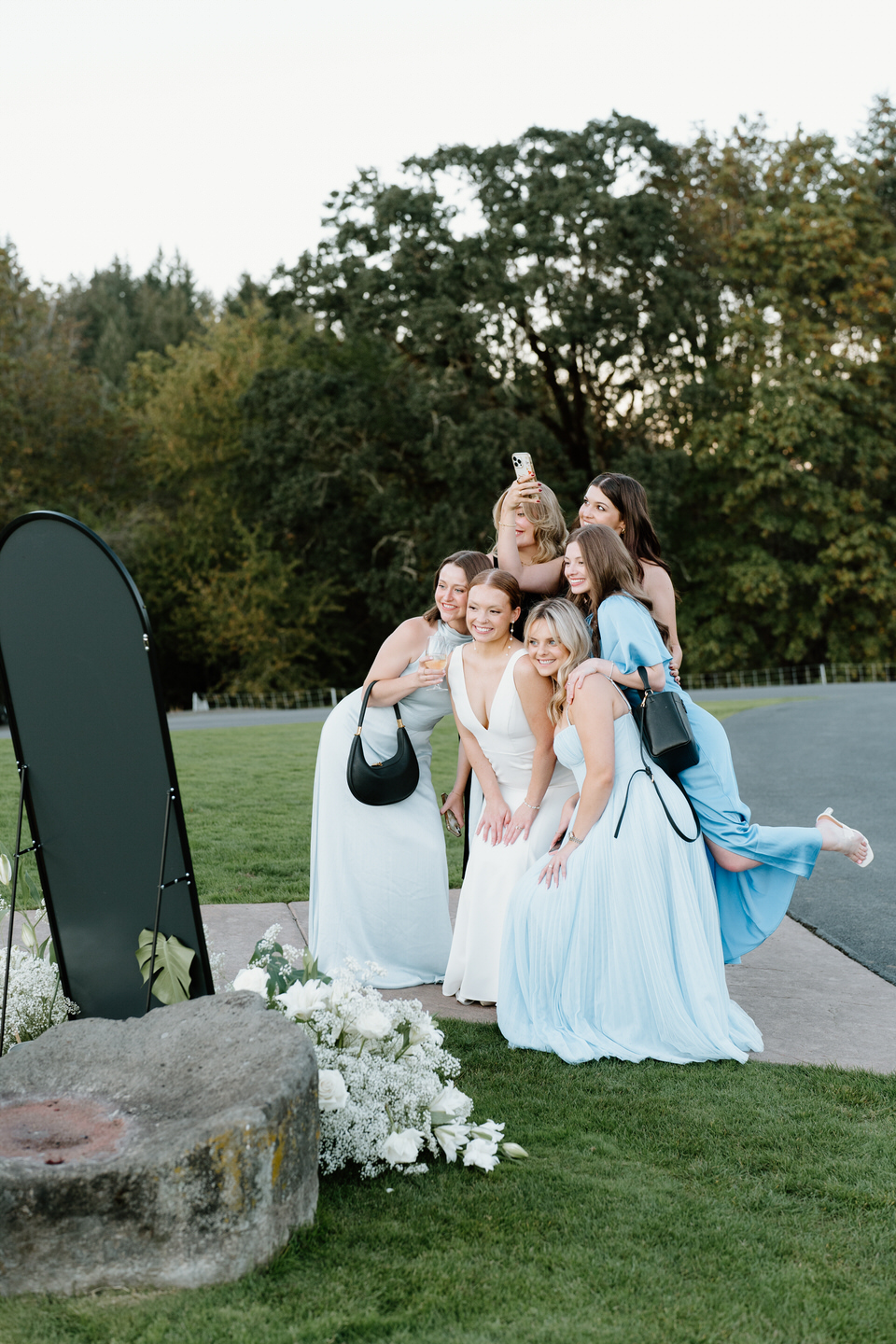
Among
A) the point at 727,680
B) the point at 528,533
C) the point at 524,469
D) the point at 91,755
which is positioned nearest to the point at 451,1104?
the point at 91,755

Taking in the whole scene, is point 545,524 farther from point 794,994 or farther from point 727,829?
point 794,994

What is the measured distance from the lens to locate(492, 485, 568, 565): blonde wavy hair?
528cm

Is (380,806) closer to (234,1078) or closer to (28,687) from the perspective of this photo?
(28,687)

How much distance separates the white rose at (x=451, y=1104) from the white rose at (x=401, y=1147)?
0.11 meters

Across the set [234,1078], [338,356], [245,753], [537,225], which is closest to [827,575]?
[537,225]

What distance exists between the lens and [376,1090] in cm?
327

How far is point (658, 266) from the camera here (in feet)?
107

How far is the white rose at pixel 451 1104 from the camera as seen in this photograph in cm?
329

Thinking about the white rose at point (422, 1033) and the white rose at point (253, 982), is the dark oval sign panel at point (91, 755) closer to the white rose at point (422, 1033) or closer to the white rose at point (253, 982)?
the white rose at point (253, 982)

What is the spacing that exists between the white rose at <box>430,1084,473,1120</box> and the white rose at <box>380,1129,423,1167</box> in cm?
11

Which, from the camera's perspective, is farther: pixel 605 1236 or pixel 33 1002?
pixel 33 1002

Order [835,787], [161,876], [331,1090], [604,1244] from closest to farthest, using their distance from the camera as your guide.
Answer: [604,1244]
[331,1090]
[161,876]
[835,787]

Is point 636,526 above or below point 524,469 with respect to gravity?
below

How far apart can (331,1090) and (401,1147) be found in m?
0.26
